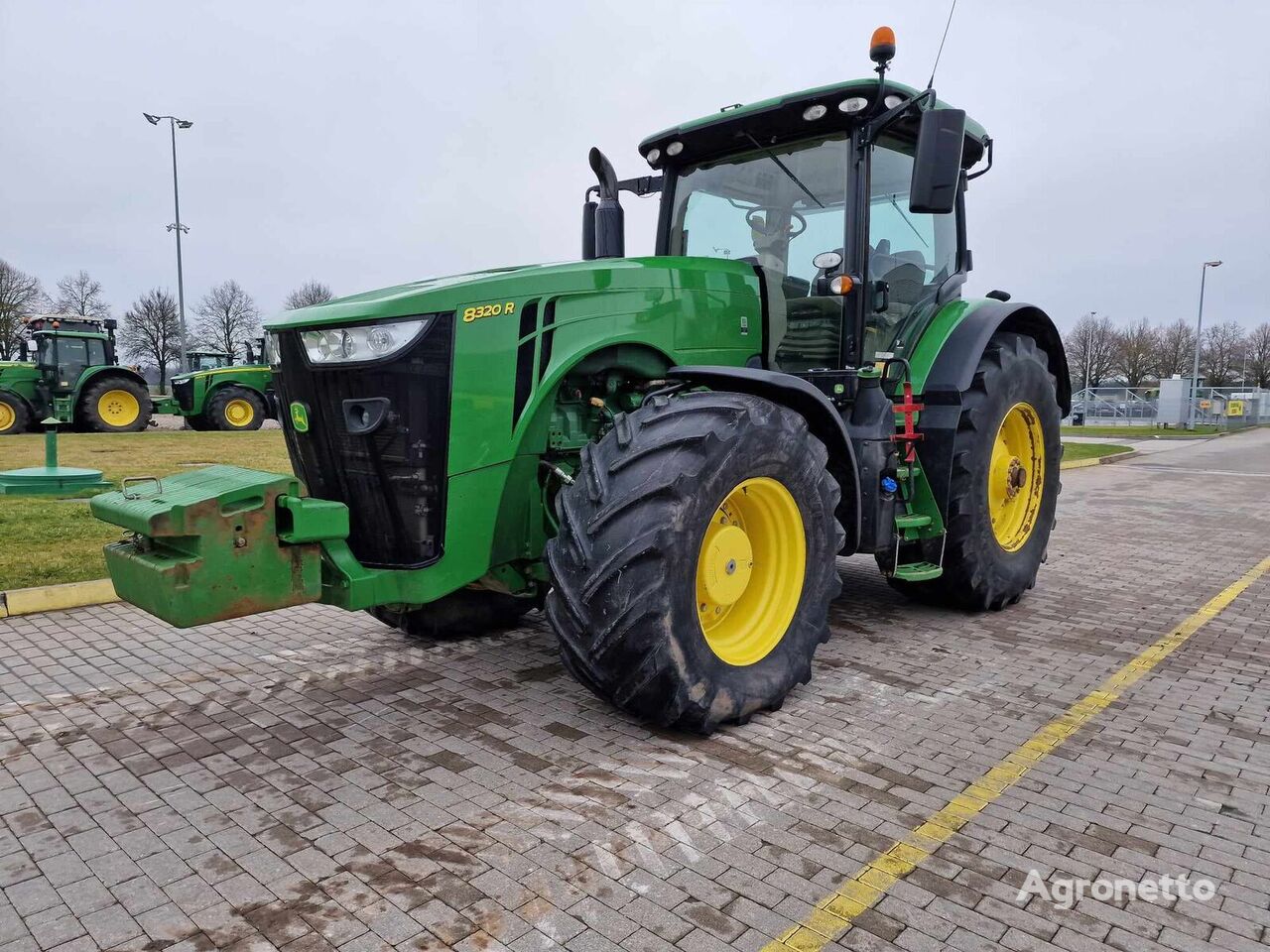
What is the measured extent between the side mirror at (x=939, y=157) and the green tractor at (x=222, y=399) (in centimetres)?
1908

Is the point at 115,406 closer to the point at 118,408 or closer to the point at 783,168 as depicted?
the point at 118,408

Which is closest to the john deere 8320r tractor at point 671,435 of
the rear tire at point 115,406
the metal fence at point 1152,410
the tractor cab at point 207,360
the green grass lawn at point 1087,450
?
the green grass lawn at point 1087,450

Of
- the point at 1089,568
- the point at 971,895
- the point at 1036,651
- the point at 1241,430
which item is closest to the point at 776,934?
the point at 971,895

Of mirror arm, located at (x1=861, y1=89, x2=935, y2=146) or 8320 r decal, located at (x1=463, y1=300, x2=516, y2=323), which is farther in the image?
mirror arm, located at (x1=861, y1=89, x2=935, y2=146)

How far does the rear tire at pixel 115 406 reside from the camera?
18.8m

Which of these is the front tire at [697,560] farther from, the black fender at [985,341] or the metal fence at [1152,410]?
the metal fence at [1152,410]

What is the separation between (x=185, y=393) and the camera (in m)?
20.7

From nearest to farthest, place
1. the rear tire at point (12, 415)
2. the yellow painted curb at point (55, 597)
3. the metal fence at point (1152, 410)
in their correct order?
the yellow painted curb at point (55, 597), the rear tire at point (12, 415), the metal fence at point (1152, 410)

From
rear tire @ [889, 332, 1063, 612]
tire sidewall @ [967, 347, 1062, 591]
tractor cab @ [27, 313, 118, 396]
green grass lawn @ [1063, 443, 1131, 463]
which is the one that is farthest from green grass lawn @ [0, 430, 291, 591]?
green grass lawn @ [1063, 443, 1131, 463]

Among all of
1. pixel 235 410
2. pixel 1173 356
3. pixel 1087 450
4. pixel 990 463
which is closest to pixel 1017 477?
pixel 990 463

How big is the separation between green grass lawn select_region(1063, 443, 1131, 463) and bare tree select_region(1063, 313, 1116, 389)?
145ft

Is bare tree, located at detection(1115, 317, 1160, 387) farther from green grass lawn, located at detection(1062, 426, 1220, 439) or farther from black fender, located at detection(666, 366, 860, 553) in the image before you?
black fender, located at detection(666, 366, 860, 553)

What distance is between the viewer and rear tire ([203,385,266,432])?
2075cm

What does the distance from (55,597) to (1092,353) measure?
68.9 m
